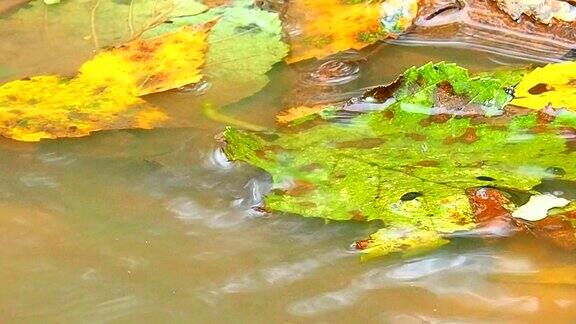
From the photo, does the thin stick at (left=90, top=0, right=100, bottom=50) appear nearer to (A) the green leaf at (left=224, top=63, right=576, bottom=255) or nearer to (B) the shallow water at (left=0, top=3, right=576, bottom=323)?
(B) the shallow water at (left=0, top=3, right=576, bottom=323)

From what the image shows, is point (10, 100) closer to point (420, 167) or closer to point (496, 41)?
point (420, 167)

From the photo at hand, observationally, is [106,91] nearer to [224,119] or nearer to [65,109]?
[65,109]

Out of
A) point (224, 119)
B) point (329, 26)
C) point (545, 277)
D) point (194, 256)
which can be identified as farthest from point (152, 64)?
point (545, 277)

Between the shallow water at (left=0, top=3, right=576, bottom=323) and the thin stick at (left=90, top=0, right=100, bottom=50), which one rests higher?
the thin stick at (left=90, top=0, right=100, bottom=50)

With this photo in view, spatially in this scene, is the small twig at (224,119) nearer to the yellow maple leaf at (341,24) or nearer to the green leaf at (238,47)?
the green leaf at (238,47)

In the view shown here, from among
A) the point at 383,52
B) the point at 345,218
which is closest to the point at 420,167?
the point at 345,218

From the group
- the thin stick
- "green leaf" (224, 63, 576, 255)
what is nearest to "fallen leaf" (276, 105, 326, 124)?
"green leaf" (224, 63, 576, 255)
